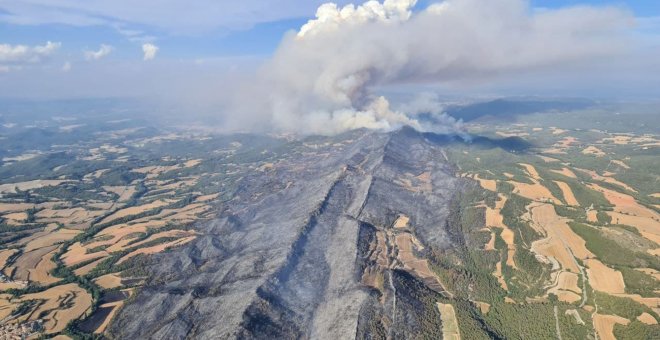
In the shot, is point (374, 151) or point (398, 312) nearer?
point (398, 312)

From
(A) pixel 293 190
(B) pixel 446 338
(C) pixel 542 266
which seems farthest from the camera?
(A) pixel 293 190

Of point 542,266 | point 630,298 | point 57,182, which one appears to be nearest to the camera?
point 630,298

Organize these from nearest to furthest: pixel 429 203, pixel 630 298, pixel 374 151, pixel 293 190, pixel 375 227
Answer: pixel 630 298 → pixel 375 227 → pixel 429 203 → pixel 293 190 → pixel 374 151

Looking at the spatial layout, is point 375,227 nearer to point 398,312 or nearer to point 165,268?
point 398,312

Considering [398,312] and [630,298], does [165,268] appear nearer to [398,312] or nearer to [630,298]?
[398,312]

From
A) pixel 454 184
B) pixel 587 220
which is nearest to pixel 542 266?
pixel 587 220

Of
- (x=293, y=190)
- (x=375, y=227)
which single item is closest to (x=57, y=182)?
(x=293, y=190)
